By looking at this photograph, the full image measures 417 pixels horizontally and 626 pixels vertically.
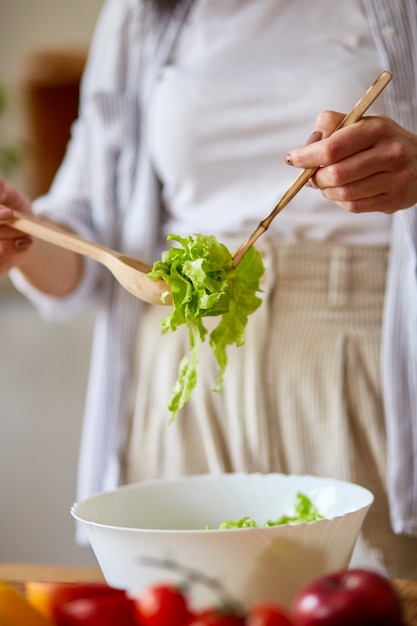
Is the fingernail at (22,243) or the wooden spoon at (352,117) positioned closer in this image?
the wooden spoon at (352,117)

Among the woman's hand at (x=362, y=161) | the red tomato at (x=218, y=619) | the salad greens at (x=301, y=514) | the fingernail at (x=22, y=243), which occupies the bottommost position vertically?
the salad greens at (x=301, y=514)

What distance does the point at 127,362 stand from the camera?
1.31 metres

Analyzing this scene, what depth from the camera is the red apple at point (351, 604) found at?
451 millimetres

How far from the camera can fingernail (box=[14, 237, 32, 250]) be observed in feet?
3.65

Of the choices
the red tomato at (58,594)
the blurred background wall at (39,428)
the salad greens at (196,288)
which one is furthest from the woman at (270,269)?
the blurred background wall at (39,428)

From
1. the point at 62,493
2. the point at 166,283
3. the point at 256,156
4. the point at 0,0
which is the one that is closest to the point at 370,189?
the point at 166,283

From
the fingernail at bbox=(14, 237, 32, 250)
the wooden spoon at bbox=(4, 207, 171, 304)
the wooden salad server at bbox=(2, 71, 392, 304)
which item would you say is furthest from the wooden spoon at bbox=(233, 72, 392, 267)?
the fingernail at bbox=(14, 237, 32, 250)

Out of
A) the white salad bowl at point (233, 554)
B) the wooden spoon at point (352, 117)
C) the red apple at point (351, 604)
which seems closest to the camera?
the red apple at point (351, 604)

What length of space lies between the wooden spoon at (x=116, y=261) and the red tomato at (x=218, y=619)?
477mm

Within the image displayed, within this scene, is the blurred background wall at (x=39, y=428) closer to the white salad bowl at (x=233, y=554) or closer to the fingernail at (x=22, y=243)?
the fingernail at (x=22, y=243)

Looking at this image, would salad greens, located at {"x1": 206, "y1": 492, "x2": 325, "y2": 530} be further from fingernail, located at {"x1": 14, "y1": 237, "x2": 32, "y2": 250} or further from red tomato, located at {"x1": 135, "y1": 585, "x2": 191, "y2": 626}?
fingernail, located at {"x1": 14, "y1": 237, "x2": 32, "y2": 250}

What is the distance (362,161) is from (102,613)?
0.52 m

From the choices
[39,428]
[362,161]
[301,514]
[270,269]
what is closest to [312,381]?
[270,269]

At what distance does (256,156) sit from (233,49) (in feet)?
0.56
